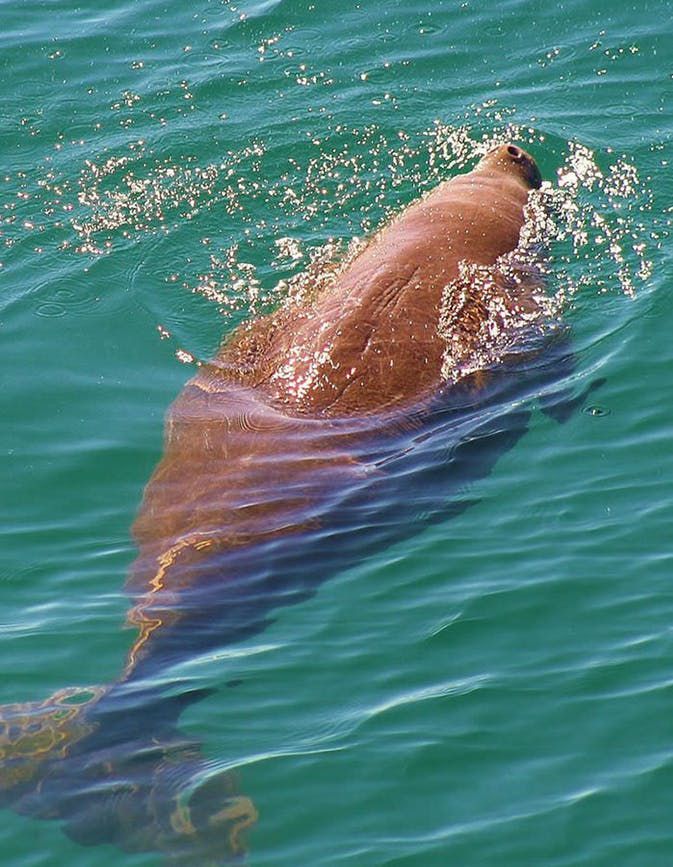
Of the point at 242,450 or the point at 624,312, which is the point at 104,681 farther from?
the point at 624,312

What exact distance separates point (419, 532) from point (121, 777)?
8.29ft

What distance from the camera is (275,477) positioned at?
29.1 feet

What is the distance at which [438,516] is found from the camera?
9.05 metres

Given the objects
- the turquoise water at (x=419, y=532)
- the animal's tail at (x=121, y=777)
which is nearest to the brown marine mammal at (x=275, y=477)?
the animal's tail at (x=121, y=777)

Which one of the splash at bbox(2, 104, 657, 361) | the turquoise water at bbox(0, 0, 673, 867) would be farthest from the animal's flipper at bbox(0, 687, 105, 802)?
the splash at bbox(2, 104, 657, 361)

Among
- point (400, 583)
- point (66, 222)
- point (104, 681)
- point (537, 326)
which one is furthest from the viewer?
point (66, 222)

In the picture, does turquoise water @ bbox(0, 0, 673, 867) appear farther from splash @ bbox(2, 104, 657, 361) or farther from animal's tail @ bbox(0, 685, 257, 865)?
animal's tail @ bbox(0, 685, 257, 865)

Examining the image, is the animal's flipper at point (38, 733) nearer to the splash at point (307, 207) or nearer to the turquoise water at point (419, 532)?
the turquoise water at point (419, 532)

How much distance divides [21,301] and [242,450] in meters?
3.17

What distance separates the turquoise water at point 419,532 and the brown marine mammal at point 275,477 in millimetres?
179

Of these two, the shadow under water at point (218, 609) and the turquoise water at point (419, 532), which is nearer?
the shadow under water at point (218, 609)

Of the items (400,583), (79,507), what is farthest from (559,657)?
(79,507)

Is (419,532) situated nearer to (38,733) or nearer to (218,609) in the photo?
(218,609)

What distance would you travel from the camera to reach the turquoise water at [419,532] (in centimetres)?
736
